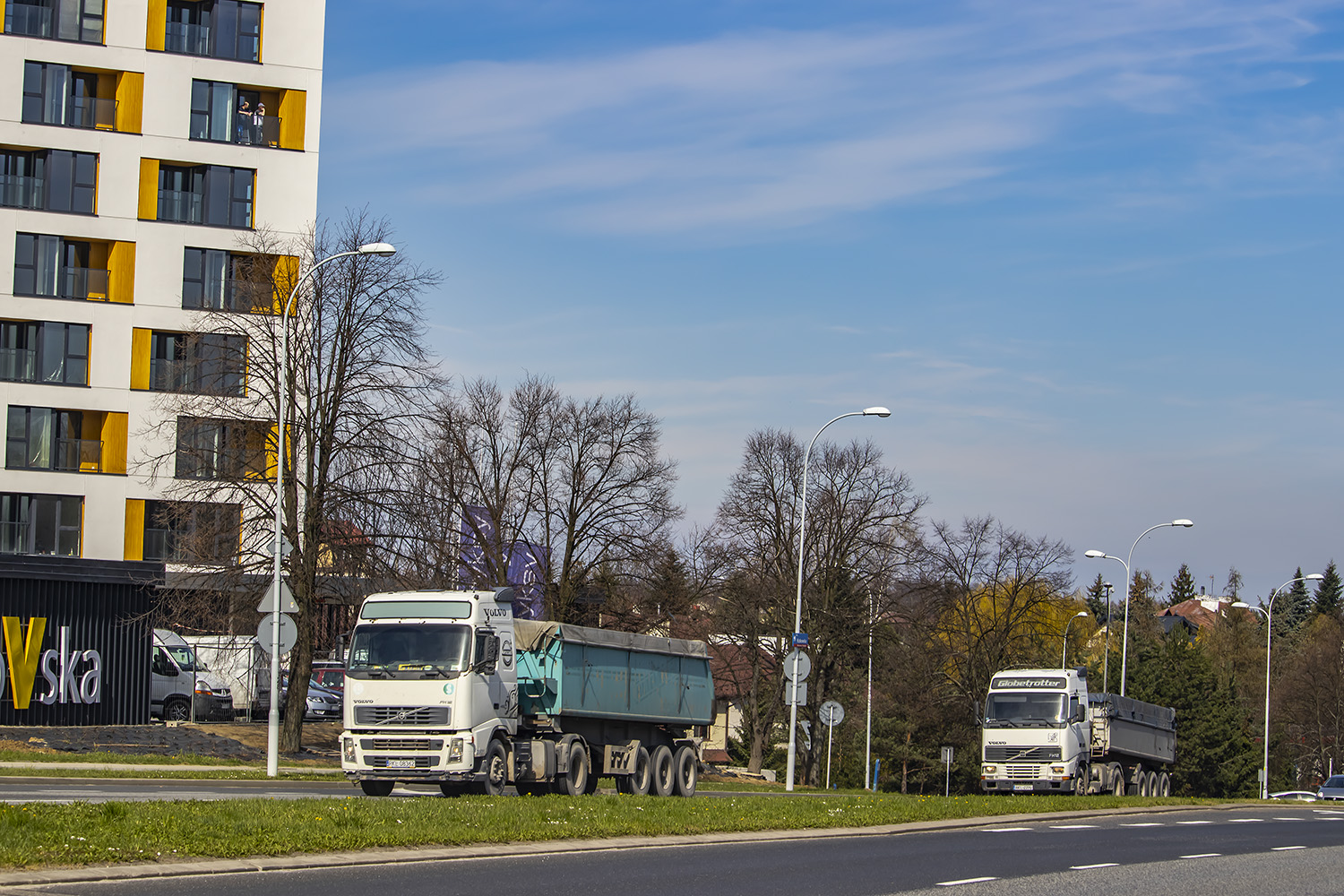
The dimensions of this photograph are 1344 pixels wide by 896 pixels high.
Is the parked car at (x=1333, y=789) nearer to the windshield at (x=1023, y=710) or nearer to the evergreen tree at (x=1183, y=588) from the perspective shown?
the windshield at (x=1023, y=710)

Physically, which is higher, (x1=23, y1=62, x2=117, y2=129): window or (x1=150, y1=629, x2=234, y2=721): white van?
(x1=23, y1=62, x2=117, y2=129): window

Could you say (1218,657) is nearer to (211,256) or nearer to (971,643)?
(971,643)

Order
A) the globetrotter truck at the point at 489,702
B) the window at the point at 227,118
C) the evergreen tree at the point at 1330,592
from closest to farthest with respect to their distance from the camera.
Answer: the globetrotter truck at the point at 489,702 < the window at the point at 227,118 < the evergreen tree at the point at 1330,592

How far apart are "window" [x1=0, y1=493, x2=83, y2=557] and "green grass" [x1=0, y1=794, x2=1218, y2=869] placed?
2800 centimetres

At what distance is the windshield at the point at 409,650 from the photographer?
21078 millimetres

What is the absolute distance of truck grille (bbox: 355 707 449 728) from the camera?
→ 20797 millimetres

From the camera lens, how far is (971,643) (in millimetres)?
68625

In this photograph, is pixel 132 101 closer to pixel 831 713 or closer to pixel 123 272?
pixel 123 272

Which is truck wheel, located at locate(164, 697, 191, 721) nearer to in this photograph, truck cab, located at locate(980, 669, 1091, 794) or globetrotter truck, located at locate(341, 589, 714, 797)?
globetrotter truck, located at locate(341, 589, 714, 797)

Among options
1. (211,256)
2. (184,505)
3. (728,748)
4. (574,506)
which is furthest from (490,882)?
(728,748)

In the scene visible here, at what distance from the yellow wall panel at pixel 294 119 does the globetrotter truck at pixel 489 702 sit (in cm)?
2736

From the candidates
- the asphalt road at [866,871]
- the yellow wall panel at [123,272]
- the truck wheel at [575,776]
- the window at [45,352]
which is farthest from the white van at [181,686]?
the asphalt road at [866,871]

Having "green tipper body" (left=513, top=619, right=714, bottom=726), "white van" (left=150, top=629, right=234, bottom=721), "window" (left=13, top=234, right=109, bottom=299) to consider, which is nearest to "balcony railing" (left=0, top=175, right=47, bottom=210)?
"window" (left=13, top=234, right=109, bottom=299)

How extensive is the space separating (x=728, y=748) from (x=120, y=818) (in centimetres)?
7390
